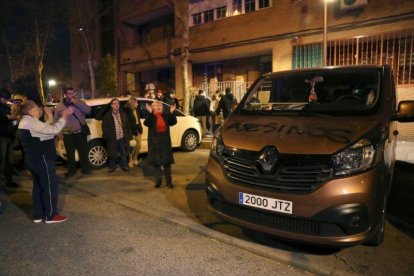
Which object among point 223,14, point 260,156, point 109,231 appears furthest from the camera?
point 223,14

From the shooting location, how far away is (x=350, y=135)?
10.8 feet

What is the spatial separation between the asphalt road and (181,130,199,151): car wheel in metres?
4.05

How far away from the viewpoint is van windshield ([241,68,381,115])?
4.04 meters

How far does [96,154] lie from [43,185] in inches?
134

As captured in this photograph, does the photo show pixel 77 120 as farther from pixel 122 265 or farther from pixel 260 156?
pixel 260 156

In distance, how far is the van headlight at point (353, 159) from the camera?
315cm

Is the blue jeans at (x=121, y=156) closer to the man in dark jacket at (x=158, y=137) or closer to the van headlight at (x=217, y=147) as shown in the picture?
the man in dark jacket at (x=158, y=137)

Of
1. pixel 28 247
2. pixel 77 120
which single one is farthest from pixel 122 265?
pixel 77 120

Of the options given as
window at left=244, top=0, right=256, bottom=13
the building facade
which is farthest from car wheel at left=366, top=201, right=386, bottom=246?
window at left=244, top=0, right=256, bottom=13

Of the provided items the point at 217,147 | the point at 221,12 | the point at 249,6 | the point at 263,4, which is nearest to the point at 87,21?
the point at 221,12

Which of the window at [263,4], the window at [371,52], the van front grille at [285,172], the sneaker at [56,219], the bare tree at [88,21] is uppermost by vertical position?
the bare tree at [88,21]

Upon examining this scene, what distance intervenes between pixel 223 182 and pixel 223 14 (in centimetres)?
1459

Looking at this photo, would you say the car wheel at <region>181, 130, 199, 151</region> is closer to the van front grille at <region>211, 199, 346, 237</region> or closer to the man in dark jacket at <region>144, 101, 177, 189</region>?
the man in dark jacket at <region>144, 101, 177, 189</region>

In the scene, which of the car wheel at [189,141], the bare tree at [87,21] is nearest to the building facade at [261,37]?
the bare tree at [87,21]
